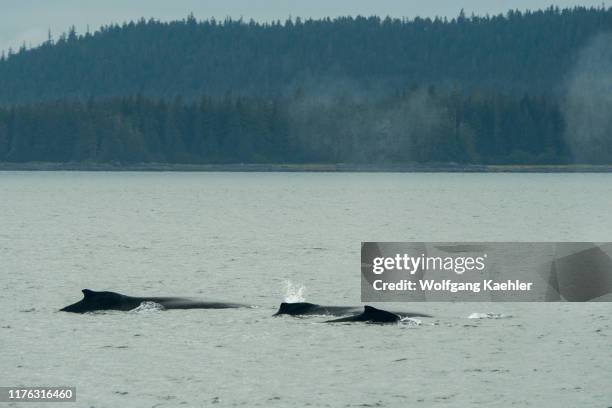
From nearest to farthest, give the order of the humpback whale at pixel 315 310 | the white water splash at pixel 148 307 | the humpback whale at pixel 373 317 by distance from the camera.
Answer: the humpback whale at pixel 373 317, the humpback whale at pixel 315 310, the white water splash at pixel 148 307

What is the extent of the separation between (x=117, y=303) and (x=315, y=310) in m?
7.15

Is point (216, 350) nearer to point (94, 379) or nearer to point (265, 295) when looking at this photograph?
point (94, 379)

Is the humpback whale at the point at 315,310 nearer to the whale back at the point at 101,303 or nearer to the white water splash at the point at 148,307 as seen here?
the white water splash at the point at 148,307

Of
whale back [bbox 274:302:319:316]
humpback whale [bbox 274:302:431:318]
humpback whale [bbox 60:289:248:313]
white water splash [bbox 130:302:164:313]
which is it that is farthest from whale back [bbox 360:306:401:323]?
white water splash [bbox 130:302:164:313]

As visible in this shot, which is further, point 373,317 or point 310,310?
point 310,310

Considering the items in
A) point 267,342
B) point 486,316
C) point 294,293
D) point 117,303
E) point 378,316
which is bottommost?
point 294,293

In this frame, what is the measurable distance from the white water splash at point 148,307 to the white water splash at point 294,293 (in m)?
5.88

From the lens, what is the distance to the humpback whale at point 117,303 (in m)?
43.8

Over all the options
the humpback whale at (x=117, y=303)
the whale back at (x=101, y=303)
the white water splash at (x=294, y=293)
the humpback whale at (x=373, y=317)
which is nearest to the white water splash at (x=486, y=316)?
the humpback whale at (x=373, y=317)

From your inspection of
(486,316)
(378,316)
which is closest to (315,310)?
(378,316)

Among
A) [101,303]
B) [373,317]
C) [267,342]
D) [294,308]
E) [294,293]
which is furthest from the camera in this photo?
[294,293]

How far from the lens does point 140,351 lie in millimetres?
35906

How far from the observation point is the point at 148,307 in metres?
44.3

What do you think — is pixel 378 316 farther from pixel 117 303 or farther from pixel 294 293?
pixel 294 293
